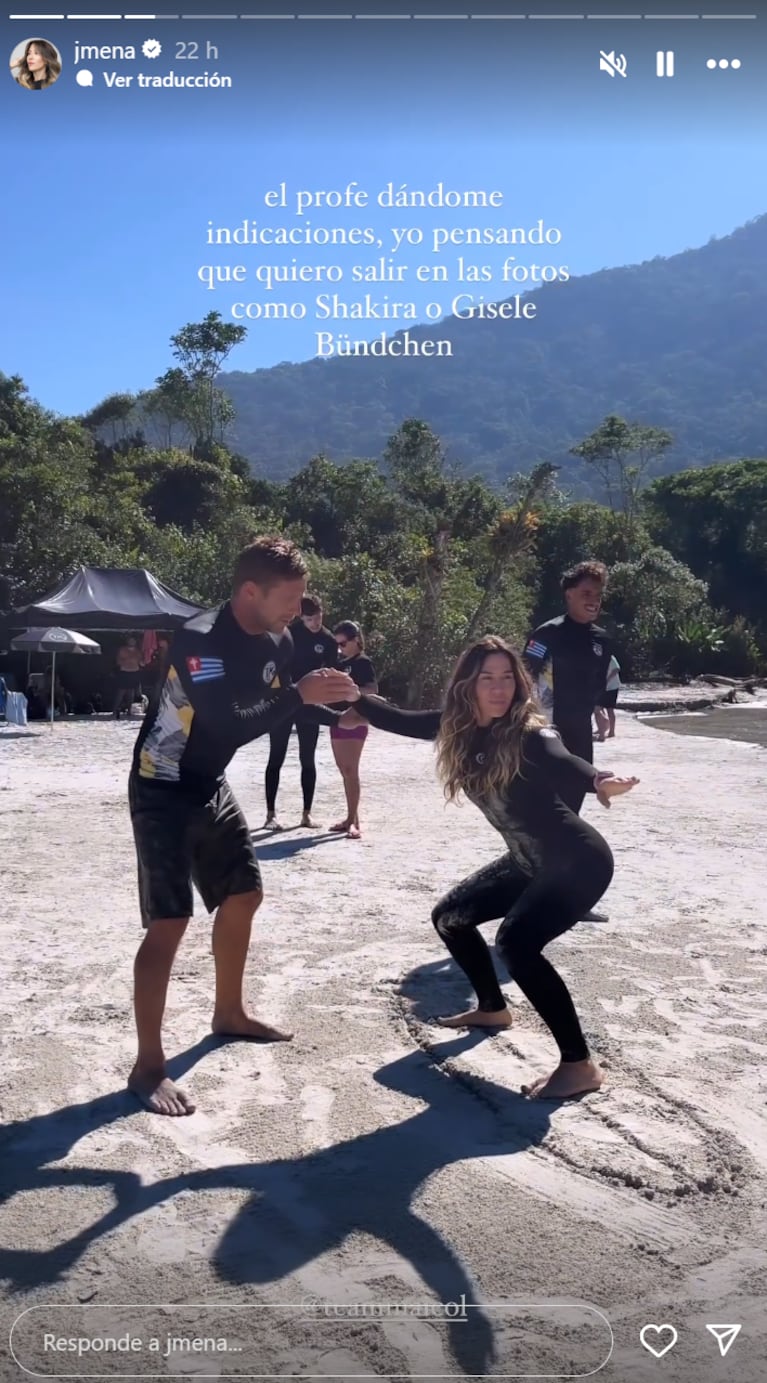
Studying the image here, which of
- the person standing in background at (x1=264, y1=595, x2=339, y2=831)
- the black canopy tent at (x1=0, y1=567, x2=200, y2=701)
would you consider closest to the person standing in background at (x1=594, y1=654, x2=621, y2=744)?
the person standing in background at (x1=264, y1=595, x2=339, y2=831)

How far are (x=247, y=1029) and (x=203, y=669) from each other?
1.44 meters

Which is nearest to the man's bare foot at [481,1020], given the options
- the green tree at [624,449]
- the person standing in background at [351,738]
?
the person standing in background at [351,738]

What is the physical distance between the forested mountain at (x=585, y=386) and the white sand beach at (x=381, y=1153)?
5276 centimetres

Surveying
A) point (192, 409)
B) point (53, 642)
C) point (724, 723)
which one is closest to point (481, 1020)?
point (53, 642)

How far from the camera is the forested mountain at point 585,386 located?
230ft

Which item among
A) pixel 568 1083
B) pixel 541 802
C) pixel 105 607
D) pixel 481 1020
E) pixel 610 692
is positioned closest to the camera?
pixel 568 1083

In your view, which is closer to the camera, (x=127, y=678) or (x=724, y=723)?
(x=127, y=678)

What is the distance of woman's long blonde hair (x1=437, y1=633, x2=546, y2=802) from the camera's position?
154 inches

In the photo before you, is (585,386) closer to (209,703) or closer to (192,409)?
(192,409)

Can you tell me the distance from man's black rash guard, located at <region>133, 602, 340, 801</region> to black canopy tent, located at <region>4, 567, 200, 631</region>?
15076 mm

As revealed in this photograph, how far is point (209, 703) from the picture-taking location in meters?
3.65

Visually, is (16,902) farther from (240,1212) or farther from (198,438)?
(198,438)

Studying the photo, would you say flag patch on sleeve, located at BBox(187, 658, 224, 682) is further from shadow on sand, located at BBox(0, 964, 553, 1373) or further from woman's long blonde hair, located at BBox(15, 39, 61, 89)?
woman's long blonde hair, located at BBox(15, 39, 61, 89)

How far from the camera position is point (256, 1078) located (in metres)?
3.96
